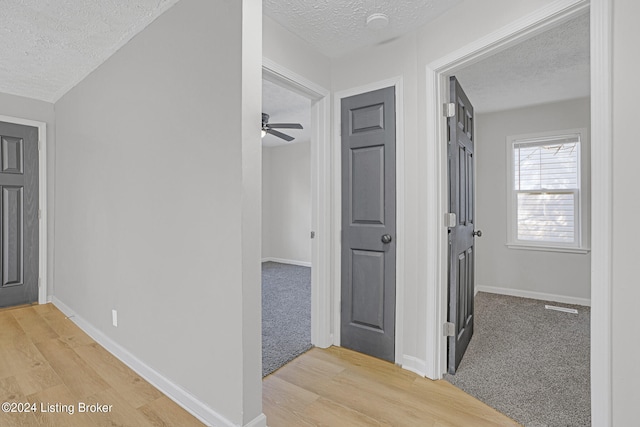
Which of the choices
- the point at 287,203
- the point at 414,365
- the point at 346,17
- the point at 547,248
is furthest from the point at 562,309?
the point at 287,203

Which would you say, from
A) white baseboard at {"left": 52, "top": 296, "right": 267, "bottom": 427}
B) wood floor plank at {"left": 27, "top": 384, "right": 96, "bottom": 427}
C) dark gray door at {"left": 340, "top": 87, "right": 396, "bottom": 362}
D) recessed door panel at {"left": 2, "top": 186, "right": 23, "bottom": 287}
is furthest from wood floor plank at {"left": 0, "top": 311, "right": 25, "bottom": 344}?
dark gray door at {"left": 340, "top": 87, "right": 396, "bottom": 362}

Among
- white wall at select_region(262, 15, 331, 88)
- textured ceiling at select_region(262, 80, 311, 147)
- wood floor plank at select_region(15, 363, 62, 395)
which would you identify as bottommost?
wood floor plank at select_region(15, 363, 62, 395)

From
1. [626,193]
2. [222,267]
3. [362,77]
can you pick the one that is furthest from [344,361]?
[362,77]

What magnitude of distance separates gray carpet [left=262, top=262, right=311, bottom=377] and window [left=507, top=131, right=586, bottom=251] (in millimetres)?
2845

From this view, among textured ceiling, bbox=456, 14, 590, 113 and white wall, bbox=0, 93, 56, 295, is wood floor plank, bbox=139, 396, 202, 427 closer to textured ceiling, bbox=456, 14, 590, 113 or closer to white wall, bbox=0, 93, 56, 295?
white wall, bbox=0, 93, 56, 295

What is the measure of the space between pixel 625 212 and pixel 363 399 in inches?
61.2

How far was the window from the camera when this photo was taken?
12.6 feet

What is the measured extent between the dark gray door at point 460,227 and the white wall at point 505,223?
6.17 feet

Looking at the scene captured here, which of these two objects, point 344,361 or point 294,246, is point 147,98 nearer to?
point 344,361

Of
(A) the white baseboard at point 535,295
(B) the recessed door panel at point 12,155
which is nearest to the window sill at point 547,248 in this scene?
(A) the white baseboard at point 535,295

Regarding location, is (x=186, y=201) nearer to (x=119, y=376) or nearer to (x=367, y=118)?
(x=119, y=376)

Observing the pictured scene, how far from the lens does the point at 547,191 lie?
400 centimetres

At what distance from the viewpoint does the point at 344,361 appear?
236 cm

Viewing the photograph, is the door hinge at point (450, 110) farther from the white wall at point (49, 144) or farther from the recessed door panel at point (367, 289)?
the white wall at point (49, 144)
